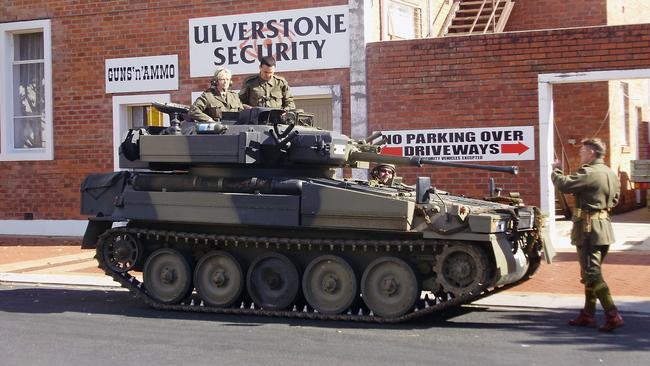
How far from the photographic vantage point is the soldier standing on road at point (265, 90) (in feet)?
37.5

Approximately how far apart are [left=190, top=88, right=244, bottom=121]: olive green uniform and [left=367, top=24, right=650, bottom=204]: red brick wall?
4.87 metres

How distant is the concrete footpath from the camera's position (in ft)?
36.1

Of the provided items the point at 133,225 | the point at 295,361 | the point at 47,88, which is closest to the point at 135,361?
the point at 295,361

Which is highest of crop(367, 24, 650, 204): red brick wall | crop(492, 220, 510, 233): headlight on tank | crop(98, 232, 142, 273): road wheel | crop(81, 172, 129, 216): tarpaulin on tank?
crop(367, 24, 650, 204): red brick wall

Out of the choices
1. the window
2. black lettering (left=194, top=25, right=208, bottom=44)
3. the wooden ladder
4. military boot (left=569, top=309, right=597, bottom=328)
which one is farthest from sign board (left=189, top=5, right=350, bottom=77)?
military boot (left=569, top=309, right=597, bottom=328)

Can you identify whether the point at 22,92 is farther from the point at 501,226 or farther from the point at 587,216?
the point at 587,216

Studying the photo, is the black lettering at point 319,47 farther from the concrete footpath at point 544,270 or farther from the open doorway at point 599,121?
the concrete footpath at point 544,270

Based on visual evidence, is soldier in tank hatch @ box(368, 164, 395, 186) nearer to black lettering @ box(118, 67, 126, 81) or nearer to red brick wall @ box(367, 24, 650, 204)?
red brick wall @ box(367, 24, 650, 204)

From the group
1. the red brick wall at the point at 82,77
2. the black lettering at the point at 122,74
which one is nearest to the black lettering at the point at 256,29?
the red brick wall at the point at 82,77

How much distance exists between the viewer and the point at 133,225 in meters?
10.9

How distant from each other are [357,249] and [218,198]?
155cm

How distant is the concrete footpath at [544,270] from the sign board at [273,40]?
13.3 ft

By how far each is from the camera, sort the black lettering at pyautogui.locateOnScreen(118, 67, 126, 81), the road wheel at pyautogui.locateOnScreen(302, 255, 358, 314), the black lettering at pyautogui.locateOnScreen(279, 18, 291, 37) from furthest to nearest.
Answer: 1. the black lettering at pyautogui.locateOnScreen(118, 67, 126, 81)
2. the black lettering at pyautogui.locateOnScreen(279, 18, 291, 37)
3. the road wheel at pyautogui.locateOnScreen(302, 255, 358, 314)

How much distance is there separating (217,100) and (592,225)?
4477 millimetres
